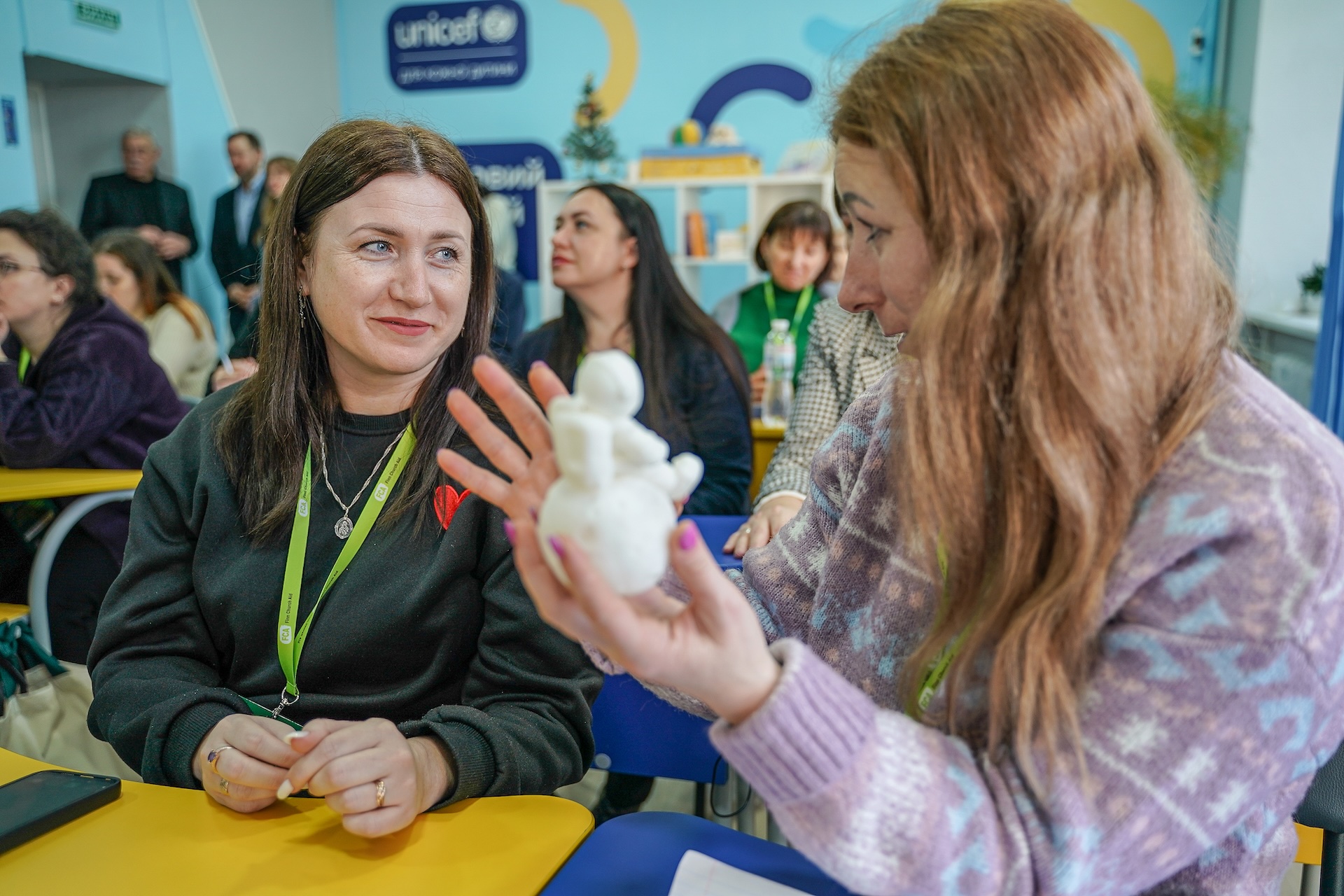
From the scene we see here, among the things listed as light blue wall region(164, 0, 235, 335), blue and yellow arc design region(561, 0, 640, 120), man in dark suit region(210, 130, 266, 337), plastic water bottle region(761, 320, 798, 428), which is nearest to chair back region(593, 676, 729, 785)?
plastic water bottle region(761, 320, 798, 428)

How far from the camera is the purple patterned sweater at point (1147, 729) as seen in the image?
658 mm

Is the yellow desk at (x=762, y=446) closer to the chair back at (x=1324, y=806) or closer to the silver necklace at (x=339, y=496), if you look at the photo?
the silver necklace at (x=339, y=496)

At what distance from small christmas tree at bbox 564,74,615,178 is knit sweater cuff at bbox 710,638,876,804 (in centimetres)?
624

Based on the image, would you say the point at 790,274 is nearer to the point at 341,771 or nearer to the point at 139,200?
the point at 341,771

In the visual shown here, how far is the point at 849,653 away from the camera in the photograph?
0.98m

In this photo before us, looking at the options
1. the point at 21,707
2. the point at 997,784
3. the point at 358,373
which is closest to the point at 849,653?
the point at 997,784

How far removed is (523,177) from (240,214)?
82.5 inches

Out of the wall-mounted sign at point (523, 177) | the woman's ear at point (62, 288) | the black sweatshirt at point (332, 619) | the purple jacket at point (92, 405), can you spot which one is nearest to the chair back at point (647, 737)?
the black sweatshirt at point (332, 619)

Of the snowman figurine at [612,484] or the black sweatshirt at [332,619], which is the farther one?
the black sweatshirt at [332,619]

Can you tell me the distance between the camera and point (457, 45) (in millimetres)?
7371

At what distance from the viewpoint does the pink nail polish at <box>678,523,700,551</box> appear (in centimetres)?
63

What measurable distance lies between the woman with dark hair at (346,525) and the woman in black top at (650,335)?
1439 millimetres

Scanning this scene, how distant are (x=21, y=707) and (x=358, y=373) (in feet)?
3.36

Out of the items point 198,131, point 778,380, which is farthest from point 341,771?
point 198,131
